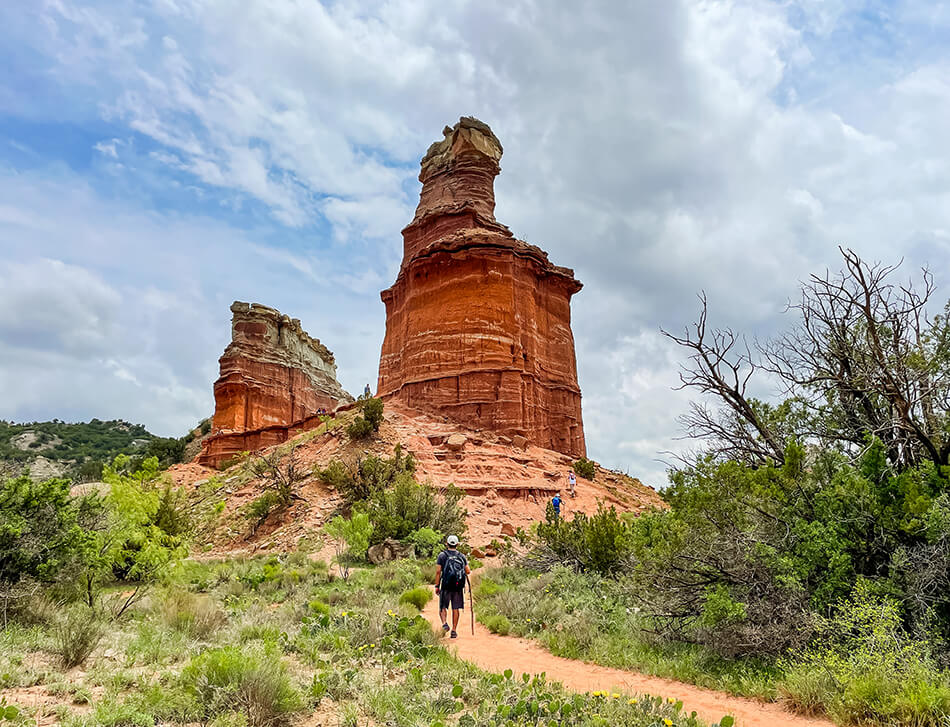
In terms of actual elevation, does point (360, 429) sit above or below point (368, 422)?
below

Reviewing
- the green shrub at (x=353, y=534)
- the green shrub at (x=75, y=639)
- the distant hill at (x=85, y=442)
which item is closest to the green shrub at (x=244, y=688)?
the green shrub at (x=75, y=639)

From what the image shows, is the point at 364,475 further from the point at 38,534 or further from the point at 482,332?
the point at 38,534

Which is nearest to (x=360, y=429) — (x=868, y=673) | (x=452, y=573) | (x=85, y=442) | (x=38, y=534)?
(x=452, y=573)

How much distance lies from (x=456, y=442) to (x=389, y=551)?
979 centimetres

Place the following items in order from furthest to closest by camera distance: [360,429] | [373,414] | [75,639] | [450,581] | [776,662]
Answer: [373,414] < [360,429] < [450,581] < [776,662] < [75,639]

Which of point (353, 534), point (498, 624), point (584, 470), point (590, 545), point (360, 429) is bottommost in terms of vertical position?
point (498, 624)

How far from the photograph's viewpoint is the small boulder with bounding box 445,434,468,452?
26.1m

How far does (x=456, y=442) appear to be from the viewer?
26234mm

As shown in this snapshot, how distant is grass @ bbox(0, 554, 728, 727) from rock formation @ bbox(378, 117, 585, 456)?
70.4ft

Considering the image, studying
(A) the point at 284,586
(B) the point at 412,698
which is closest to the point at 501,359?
(A) the point at 284,586

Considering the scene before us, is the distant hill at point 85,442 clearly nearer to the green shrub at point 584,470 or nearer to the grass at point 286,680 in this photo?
the green shrub at point 584,470

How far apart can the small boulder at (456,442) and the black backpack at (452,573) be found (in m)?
16.4

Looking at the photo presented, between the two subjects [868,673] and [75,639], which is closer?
[868,673]

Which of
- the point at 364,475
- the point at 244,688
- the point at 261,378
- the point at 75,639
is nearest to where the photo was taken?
the point at 244,688
